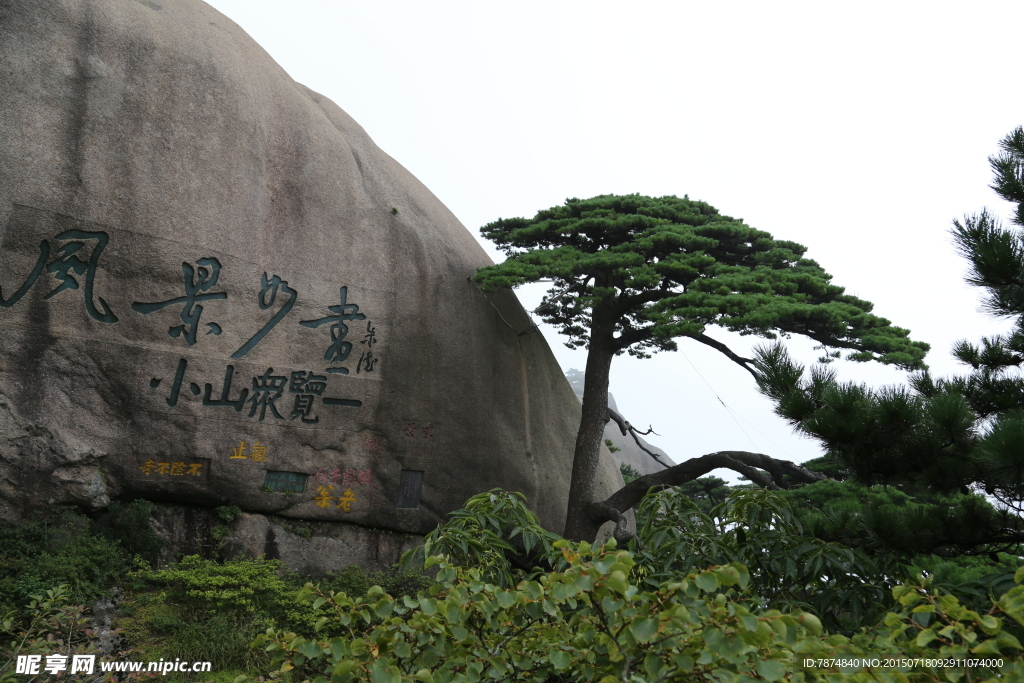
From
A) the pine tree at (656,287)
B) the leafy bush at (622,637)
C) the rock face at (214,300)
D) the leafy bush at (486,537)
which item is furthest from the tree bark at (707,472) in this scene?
the leafy bush at (622,637)

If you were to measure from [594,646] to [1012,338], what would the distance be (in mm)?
4314

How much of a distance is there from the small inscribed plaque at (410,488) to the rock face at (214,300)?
2 cm

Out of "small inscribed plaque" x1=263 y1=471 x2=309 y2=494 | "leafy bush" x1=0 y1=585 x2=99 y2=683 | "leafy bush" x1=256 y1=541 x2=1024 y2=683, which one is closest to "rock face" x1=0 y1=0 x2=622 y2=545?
"small inscribed plaque" x1=263 y1=471 x2=309 y2=494

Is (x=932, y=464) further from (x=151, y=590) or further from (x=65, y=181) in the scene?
(x=65, y=181)

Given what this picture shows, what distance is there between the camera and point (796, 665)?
2.12 meters

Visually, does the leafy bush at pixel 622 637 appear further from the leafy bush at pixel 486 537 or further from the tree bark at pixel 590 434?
the tree bark at pixel 590 434

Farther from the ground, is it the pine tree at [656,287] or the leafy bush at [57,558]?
the pine tree at [656,287]

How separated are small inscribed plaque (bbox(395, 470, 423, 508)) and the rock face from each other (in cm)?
2

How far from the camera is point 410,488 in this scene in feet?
26.0

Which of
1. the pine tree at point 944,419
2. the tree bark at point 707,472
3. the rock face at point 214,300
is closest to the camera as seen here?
the pine tree at point 944,419

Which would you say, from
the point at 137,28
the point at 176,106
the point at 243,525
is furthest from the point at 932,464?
the point at 137,28

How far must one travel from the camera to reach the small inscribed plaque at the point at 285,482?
7203mm

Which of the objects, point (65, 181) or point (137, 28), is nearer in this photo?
point (65, 181)

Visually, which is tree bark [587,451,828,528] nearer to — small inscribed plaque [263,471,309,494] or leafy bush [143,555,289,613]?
small inscribed plaque [263,471,309,494]
